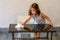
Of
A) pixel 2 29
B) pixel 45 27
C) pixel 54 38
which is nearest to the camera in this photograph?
pixel 45 27

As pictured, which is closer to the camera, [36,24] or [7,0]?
[36,24]

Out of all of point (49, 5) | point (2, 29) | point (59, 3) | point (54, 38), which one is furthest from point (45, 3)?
point (2, 29)

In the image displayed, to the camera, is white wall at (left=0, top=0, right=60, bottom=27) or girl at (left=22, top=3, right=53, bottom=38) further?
white wall at (left=0, top=0, right=60, bottom=27)

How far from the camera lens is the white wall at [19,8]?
3689mm

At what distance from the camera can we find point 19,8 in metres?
3.73

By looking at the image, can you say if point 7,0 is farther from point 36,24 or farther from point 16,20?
point 36,24

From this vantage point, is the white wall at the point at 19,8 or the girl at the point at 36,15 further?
the white wall at the point at 19,8

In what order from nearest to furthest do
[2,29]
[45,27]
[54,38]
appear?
1. [45,27]
2. [54,38]
3. [2,29]

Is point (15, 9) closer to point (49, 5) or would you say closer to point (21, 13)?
point (21, 13)

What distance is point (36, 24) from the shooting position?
117 inches

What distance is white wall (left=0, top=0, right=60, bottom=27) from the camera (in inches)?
145

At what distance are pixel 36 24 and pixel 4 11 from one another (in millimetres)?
1116

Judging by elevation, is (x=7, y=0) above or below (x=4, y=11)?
above

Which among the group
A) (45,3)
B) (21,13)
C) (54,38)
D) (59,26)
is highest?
(45,3)
